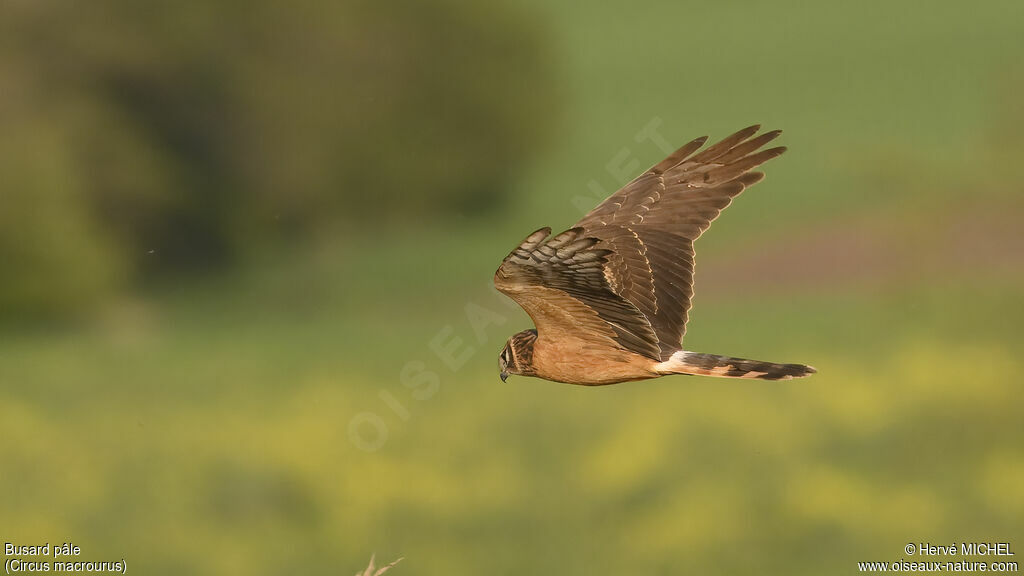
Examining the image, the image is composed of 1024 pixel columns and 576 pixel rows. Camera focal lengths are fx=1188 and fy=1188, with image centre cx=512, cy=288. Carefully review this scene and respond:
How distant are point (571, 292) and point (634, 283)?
1187 millimetres

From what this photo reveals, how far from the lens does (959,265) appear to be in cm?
2652

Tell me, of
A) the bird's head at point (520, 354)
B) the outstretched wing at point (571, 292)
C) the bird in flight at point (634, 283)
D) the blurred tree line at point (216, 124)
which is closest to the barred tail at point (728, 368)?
the bird in flight at point (634, 283)

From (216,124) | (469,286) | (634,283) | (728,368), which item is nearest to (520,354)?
(634,283)

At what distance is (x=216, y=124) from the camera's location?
26.7 m

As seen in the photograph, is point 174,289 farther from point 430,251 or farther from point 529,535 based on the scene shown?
point 529,535

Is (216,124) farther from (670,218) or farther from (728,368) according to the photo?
(728,368)

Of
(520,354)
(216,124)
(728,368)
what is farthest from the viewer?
(216,124)

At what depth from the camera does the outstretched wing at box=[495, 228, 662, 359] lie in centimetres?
504

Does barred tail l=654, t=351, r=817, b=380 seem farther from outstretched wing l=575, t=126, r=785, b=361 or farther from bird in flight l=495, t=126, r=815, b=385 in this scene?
outstretched wing l=575, t=126, r=785, b=361

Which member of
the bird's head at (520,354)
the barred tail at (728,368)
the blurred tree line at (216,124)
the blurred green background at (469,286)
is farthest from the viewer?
the blurred tree line at (216,124)

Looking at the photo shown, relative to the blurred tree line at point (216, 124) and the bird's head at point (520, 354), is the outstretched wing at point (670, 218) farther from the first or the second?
the blurred tree line at point (216, 124)

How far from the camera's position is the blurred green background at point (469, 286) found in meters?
20.2

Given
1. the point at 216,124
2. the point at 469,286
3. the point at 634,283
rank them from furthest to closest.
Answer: the point at 216,124 < the point at 469,286 < the point at 634,283

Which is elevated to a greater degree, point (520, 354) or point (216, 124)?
point (216, 124)
